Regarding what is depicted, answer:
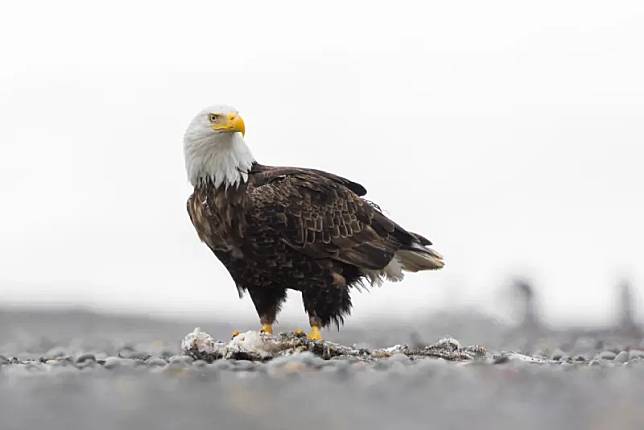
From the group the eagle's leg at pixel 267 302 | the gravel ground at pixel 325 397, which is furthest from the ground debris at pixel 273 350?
the gravel ground at pixel 325 397

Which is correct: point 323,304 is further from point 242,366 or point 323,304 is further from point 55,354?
point 242,366

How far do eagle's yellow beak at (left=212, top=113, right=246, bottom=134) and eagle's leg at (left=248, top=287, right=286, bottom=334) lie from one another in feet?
3.81

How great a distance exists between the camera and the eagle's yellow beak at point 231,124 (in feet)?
26.4

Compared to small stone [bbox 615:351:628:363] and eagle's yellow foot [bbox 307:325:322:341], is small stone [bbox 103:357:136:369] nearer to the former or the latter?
eagle's yellow foot [bbox 307:325:322:341]

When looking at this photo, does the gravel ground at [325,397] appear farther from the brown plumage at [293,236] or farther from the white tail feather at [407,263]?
the white tail feather at [407,263]

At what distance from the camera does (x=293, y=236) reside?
8.13m

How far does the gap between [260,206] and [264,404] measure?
387cm

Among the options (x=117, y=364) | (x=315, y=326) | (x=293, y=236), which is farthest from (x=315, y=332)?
(x=117, y=364)

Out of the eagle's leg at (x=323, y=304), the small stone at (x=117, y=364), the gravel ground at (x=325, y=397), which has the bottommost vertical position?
the gravel ground at (x=325, y=397)

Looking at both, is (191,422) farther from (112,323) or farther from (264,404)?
(112,323)

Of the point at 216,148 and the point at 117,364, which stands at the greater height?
the point at 216,148

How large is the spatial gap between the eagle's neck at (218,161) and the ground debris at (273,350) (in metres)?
1.28

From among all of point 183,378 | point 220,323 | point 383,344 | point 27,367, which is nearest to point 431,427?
point 183,378

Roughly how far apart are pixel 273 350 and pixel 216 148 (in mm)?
1726
